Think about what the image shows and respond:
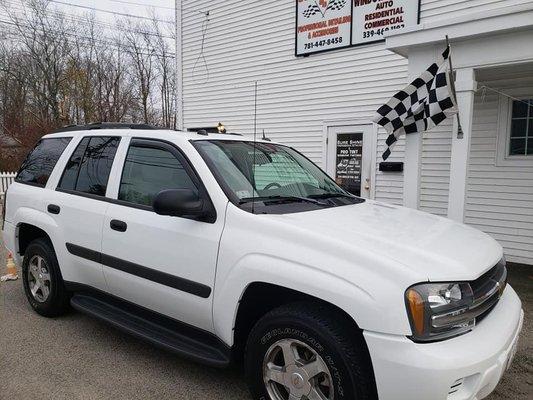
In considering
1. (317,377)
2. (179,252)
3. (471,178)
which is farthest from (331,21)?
(317,377)

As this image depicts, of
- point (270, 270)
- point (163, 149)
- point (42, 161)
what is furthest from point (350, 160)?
point (270, 270)

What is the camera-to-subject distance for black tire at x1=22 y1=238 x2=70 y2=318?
412 cm

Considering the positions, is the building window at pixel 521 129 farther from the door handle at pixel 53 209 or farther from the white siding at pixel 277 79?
the door handle at pixel 53 209

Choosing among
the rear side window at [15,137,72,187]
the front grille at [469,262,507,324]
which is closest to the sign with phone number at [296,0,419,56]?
the rear side window at [15,137,72,187]

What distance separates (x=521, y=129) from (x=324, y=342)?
6.19 m

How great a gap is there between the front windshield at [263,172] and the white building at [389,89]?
2.73 m

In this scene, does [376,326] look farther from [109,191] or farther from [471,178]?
[471,178]

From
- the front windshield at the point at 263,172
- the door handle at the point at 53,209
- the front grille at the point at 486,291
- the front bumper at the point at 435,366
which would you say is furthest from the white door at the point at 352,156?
the front bumper at the point at 435,366

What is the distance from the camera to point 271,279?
2471 mm

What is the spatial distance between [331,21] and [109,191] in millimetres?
6810

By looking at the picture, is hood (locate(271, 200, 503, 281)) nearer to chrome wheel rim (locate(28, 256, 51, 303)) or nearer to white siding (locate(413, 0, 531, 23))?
chrome wheel rim (locate(28, 256, 51, 303))

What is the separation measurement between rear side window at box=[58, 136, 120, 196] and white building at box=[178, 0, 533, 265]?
4034mm

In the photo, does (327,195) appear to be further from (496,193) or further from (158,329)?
(496,193)

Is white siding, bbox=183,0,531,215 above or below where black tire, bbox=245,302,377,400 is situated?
above
